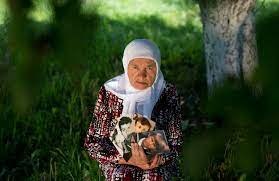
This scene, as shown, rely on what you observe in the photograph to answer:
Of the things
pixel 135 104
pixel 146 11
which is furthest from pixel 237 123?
pixel 146 11

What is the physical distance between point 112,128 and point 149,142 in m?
0.26

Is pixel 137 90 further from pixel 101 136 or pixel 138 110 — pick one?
pixel 101 136

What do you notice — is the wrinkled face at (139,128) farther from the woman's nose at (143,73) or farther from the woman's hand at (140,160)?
the woman's nose at (143,73)

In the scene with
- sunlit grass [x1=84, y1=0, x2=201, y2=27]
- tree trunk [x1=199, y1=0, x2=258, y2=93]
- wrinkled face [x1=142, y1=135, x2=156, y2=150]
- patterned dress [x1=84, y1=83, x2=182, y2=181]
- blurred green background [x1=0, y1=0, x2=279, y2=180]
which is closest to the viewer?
blurred green background [x1=0, y1=0, x2=279, y2=180]

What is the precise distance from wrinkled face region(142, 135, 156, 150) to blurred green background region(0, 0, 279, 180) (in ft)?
0.44

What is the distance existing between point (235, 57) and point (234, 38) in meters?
0.14

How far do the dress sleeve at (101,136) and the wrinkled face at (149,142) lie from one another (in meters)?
0.23

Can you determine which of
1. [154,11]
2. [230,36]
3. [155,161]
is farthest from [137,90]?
[154,11]

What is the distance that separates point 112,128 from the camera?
2.34 meters

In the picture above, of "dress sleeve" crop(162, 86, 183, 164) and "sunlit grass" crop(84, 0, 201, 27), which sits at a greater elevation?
"sunlit grass" crop(84, 0, 201, 27)

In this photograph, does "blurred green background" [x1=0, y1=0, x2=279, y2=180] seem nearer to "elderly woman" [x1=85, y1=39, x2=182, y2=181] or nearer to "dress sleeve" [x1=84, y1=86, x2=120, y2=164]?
"elderly woman" [x1=85, y1=39, x2=182, y2=181]

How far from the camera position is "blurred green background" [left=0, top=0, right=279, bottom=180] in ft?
5.25

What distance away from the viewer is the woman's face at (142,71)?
220 centimetres

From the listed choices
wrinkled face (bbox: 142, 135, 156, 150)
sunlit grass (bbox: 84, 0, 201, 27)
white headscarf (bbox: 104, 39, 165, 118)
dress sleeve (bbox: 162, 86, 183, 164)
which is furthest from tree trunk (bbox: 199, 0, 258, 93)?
sunlit grass (bbox: 84, 0, 201, 27)
